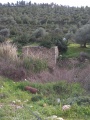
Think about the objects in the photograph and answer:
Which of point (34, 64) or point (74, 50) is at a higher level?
point (34, 64)

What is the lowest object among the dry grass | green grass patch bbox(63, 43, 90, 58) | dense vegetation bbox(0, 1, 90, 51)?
green grass patch bbox(63, 43, 90, 58)

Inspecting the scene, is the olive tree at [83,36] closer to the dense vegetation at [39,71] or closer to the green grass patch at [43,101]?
the dense vegetation at [39,71]

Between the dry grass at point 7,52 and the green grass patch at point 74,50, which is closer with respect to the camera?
the dry grass at point 7,52

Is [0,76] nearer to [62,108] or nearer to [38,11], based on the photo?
[62,108]

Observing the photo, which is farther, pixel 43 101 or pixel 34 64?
pixel 34 64

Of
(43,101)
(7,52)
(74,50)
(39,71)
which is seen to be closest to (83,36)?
(74,50)

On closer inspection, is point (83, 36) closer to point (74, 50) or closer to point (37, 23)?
point (74, 50)

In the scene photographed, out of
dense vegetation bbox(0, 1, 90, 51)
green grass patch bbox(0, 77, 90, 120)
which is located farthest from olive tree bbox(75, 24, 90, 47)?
green grass patch bbox(0, 77, 90, 120)

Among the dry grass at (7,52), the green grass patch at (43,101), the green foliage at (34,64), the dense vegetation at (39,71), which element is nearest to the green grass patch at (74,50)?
the dense vegetation at (39,71)

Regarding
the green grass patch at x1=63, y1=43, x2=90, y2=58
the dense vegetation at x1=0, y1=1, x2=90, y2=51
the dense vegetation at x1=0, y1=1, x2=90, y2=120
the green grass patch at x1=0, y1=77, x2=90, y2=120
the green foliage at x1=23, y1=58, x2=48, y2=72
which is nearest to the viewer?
the green grass patch at x1=0, y1=77, x2=90, y2=120

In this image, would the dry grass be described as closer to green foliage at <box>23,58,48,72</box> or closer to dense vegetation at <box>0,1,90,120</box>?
dense vegetation at <box>0,1,90,120</box>

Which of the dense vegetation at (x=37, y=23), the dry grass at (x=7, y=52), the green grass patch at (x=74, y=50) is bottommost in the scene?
the green grass patch at (x=74, y=50)

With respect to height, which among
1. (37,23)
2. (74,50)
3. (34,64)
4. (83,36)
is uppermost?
(34,64)

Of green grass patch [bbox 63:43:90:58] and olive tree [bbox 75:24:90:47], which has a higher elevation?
olive tree [bbox 75:24:90:47]
